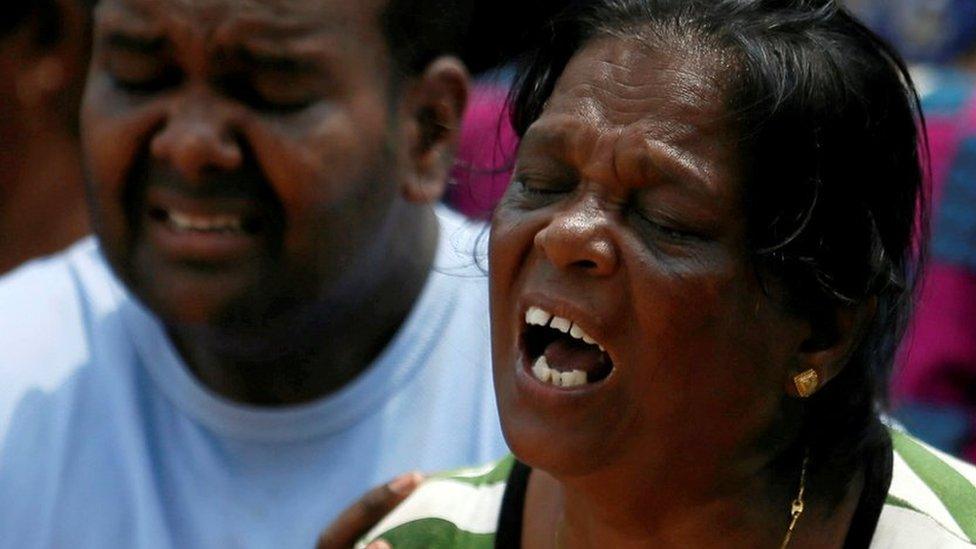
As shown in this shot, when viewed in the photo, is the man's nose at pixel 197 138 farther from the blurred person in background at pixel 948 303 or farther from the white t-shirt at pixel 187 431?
the blurred person in background at pixel 948 303

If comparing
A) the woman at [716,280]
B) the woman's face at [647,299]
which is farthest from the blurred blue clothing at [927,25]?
the woman's face at [647,299]

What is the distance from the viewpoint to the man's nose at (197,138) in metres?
2.85

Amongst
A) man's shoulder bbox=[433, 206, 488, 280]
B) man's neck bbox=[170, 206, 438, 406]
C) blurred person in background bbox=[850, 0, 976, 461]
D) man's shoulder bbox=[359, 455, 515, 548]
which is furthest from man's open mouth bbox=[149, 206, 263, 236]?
blurred person in background bbox=[850, 0, 976, 461]

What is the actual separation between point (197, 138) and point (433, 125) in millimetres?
549

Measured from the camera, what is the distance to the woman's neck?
216 centimetres

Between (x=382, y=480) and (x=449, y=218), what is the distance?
0.60 meters

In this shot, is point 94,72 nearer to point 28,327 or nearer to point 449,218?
point 28,327

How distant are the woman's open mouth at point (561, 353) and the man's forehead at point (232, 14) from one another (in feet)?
3.10

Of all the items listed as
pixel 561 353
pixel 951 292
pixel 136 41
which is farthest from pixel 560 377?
pixel 951 292

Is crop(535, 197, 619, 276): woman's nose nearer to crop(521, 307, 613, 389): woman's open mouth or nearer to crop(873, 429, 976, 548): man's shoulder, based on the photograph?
A: crop(521, 307, 613, 389): woman's open mouth

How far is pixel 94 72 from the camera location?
3008 millimetres

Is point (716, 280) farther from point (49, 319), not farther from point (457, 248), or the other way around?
point (49, 319)

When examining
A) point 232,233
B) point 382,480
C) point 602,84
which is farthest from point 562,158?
point 382,480

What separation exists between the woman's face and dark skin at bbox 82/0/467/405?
0.87m
